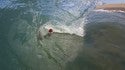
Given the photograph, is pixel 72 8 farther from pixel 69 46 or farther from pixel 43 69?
pixel 43 69

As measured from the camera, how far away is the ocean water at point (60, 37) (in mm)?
7184

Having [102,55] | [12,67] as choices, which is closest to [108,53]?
[102,55]

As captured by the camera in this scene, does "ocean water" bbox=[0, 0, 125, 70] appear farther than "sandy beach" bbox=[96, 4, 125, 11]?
No

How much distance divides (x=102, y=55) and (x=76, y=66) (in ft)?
2.60

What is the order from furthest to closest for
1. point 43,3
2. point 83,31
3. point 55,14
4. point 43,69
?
point 43,3
point 55,14
point 83,31
point 43,69

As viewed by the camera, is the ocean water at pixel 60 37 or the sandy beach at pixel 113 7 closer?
the ocean water at pixel 60 37

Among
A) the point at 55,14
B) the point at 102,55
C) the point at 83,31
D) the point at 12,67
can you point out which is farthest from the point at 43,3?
the point at 102,55

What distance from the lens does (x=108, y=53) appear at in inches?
283

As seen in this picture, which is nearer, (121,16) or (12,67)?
(12,67)

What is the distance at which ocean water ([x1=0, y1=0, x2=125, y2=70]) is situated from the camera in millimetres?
7184

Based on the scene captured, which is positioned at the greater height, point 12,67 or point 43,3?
point 43,3

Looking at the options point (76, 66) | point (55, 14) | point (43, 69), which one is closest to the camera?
point (76, 66)

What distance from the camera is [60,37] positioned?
8.23m

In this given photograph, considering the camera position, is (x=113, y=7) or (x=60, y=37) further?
(x=113, y=7)
